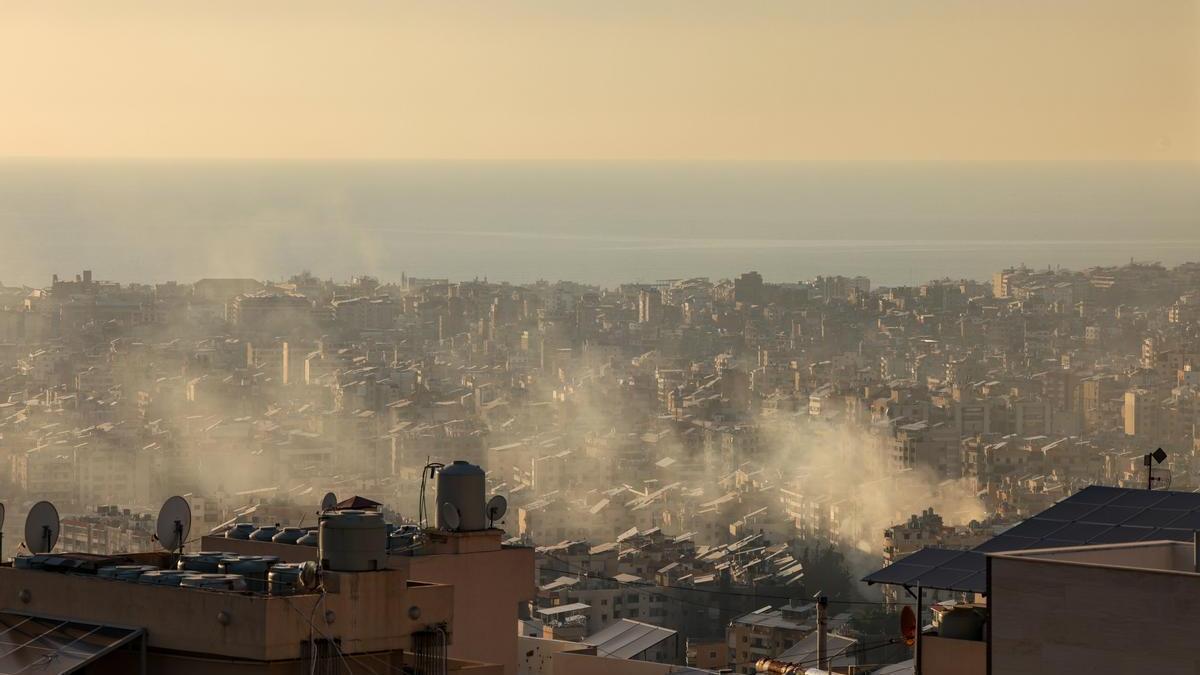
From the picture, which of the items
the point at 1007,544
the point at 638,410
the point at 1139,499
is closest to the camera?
the point at 1007,544

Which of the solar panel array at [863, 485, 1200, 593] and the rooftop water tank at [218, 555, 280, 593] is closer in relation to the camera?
the rooftop water tank at [218, 555, 280, 593]

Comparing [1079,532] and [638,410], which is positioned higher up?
[1079,532]

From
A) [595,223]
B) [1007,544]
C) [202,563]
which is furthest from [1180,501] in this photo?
[595,223]

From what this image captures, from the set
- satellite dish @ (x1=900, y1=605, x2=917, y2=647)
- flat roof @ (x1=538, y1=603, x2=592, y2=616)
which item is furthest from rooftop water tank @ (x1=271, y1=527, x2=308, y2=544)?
flat roof @ (x1=538, y1=603, x2=592, y2=616)

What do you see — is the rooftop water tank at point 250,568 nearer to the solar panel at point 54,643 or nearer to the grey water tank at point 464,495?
the solar panel at point 54,643

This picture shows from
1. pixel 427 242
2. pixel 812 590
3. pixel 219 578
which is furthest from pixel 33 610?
pixel 427 242

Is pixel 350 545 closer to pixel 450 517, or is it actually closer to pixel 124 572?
pixel 124 572

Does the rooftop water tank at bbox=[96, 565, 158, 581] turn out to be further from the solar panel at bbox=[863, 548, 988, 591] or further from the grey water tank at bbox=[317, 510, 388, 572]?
the solar panel at bbox=[863, 548, 988, 591]
